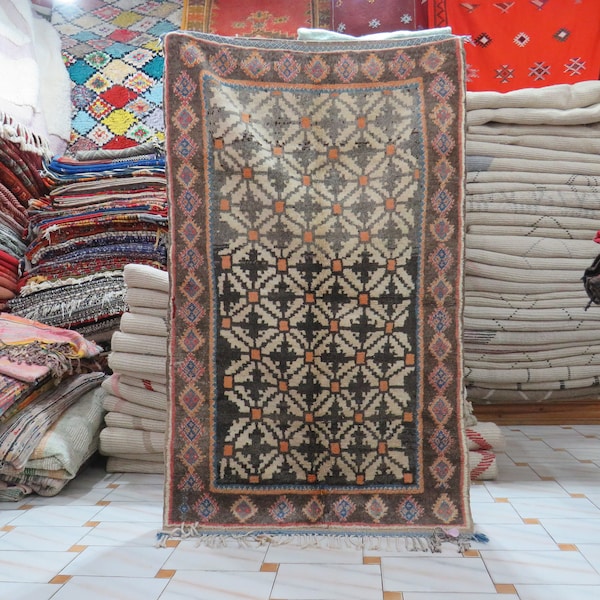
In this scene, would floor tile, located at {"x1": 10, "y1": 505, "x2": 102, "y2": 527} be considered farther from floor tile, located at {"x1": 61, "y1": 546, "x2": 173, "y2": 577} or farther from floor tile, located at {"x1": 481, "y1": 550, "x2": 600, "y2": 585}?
floor tile, located at {"x1": 481, "y1": 550, "x2": 600, "y2": 585}

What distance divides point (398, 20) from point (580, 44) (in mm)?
759

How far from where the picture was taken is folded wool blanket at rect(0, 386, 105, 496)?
202 centimetres

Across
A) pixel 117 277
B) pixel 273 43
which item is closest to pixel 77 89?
pixel 117 277

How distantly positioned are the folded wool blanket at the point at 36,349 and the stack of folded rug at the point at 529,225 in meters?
1.42

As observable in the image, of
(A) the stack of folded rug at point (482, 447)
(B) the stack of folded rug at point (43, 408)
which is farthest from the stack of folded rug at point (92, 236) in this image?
(A) the stack of folded rug at point (482, 447)

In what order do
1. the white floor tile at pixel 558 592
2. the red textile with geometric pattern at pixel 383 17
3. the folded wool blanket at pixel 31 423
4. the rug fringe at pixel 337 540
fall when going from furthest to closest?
the red textile with geometric pattern at pixel 383 17 < the folded wool blanket at pixel 31 423 < the rug fringe at pixel 337 540 < the white floor tile at pixel 558 592

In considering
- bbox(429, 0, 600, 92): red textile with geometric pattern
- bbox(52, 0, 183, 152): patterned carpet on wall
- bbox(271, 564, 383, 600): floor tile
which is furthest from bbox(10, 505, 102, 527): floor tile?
bbox(429, 0, 600, 92): red textile with geometric pattern

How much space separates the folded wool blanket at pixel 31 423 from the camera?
1.99 meters

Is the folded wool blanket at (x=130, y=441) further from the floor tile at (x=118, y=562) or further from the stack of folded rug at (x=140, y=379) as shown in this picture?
the floor tile at (x=118, y=562)

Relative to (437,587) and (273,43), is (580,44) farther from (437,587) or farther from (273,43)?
(437,587)

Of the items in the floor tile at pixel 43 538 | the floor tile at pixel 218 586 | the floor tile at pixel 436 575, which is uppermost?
the floor tile at pixel 43 538

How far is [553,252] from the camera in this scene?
2.62m

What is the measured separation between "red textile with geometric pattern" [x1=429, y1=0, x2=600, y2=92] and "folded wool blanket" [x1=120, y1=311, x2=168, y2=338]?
1.58 metres

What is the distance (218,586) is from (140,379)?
3.10ft
